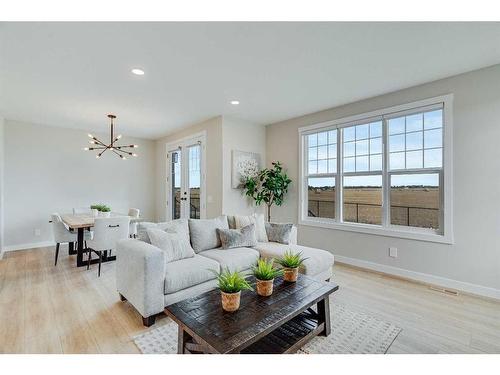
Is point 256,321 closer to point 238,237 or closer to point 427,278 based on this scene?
point 238,237

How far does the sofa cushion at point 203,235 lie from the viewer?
3.11 metres

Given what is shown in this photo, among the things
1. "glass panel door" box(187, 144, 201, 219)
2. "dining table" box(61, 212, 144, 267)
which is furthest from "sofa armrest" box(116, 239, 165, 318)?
"glass panel door" box(187, 144, 201, 219)

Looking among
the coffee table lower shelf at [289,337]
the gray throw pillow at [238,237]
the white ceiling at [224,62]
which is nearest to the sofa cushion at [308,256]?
the gray throw pillow at [238,237]

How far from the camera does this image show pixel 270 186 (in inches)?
189

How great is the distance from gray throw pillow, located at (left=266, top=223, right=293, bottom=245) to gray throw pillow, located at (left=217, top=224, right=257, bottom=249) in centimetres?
33

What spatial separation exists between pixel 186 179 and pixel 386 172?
403cm

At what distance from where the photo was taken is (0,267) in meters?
3.92

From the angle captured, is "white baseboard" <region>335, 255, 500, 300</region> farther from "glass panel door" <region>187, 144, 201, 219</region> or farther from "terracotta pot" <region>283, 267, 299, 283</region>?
"glass panel door" <region>187, 144, 201, 219</region>

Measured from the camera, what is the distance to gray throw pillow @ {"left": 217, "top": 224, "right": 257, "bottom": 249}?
3.23 meters

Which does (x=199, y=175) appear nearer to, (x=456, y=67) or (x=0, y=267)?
(x=0, y=267)

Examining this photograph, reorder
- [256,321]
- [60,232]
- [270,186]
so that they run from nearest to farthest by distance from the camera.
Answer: [256,321]
[60,232]
[270,186]

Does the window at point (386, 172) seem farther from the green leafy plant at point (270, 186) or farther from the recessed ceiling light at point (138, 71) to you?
the recessed ceiling light at point (138, 71)

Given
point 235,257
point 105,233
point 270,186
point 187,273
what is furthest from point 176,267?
point 270,186

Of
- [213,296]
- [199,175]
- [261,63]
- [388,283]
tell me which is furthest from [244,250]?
[199,175]
